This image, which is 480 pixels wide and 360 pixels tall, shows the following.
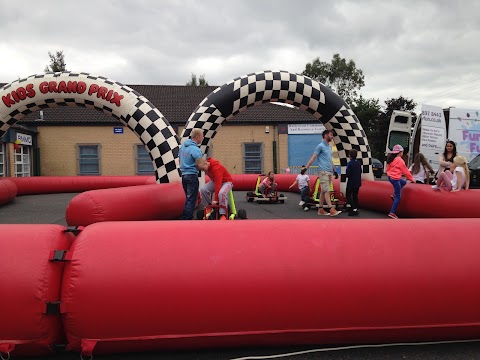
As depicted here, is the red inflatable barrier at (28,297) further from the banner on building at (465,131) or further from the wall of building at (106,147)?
the wall of building at (106,147)

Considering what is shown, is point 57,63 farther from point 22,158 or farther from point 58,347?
point 58,347

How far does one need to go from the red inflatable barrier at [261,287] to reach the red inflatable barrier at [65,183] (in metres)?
12.8

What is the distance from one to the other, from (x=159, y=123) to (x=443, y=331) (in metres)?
7.00

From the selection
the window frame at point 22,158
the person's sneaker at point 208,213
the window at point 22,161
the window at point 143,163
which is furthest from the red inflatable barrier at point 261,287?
the window at point 143,163

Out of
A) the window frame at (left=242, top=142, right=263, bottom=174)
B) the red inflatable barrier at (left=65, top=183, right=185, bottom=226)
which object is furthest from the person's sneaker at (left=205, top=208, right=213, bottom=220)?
the window frame at (left=242, top=142, right=263, bottom=174)

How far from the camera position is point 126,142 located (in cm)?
2277

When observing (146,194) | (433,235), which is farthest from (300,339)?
(146,194)

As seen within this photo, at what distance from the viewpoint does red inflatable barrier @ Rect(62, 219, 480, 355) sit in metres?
2.44

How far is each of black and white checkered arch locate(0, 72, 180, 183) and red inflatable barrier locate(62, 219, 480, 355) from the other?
19.0 feet

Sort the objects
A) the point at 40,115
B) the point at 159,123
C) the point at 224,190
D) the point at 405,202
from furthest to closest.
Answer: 1. the point at 40,115
2. the point at 159,123
3. the point at 405,202
4. the point at 224,190

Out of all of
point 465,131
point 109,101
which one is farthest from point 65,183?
point 465,131

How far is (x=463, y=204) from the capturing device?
21.9ft

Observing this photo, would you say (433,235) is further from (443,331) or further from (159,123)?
(159,123)

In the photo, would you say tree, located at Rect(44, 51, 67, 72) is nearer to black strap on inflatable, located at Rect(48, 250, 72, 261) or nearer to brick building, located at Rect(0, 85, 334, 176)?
brick building, located at Rect(0, 85, 334, 176)
